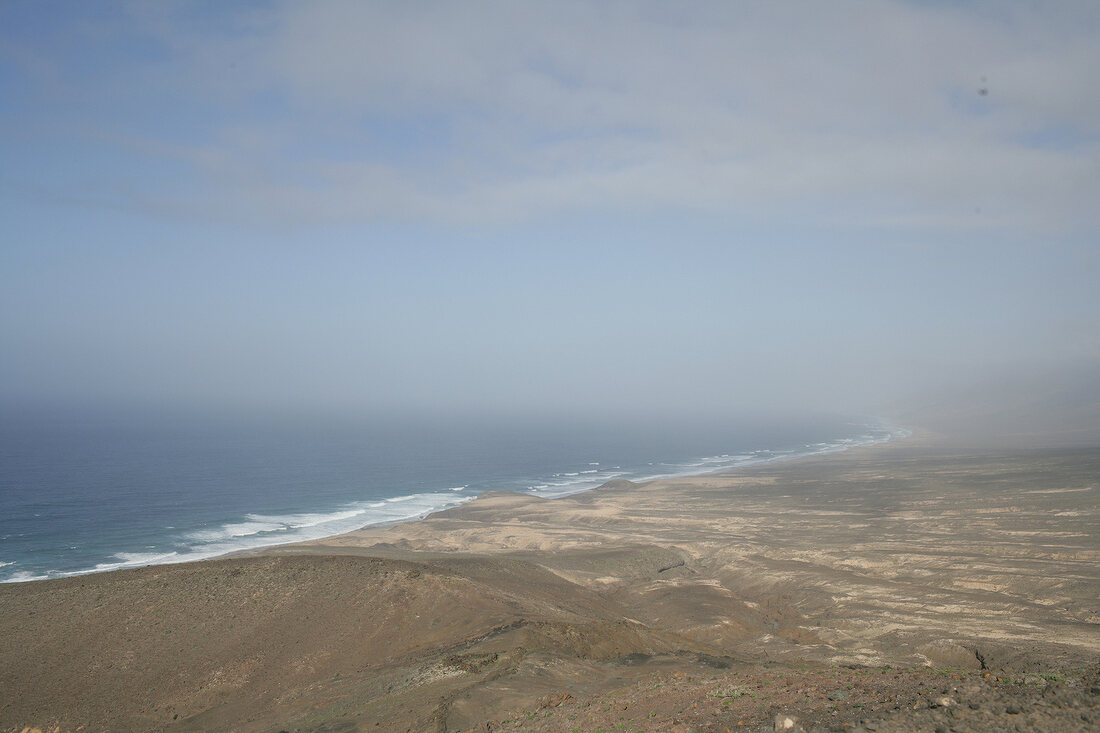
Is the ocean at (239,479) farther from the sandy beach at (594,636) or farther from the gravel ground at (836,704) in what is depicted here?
the gravel ground at (836,704)

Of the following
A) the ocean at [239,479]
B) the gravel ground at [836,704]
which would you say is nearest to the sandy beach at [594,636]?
the gravel ground at [836,704]

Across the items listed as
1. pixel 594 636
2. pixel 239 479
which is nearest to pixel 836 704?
pixel 594 636

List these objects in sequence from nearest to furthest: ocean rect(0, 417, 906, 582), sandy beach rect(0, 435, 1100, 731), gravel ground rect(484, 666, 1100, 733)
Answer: gravel ground rect(484, 666, 1100, 733) < sandy beach rect(0, 435, 1100, 731) < ocean rect(0, 417, 906, 582)

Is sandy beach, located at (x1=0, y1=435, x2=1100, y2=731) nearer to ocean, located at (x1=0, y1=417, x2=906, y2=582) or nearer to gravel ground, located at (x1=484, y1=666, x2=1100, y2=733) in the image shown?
gravel ground, located at (x1=484, y1=666, x2=1100, y2=733)

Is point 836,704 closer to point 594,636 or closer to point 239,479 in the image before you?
point 594,636

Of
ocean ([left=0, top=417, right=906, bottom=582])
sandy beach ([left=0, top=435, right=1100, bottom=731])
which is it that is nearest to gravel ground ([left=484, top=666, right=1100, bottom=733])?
sandy beach ([left=0, top=435, right=1100, bottom=731])
